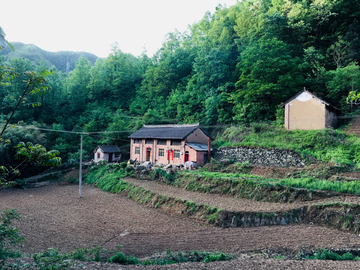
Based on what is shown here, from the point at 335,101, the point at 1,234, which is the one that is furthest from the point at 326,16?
the point at 1,234

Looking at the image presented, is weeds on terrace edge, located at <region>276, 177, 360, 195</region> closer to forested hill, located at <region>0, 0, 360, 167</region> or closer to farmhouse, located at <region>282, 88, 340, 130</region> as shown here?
farmhouse, located at <region>282, 88, 340, 130</region>

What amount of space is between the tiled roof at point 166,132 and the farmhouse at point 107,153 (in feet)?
15.7

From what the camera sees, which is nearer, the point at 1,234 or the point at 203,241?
the point at 1,234

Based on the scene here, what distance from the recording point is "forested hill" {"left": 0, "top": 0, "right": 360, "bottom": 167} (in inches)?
1092

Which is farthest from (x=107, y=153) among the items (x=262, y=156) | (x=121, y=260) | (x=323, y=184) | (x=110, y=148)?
(x=323, y=184)

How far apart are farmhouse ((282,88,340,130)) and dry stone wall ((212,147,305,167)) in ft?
16.3

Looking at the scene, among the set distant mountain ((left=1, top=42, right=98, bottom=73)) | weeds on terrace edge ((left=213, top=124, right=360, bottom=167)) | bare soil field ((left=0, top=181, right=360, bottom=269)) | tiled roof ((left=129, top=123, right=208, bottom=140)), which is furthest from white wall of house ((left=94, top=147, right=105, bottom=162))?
distant mountain ((left=1, top=42, right=98, bottom=73))

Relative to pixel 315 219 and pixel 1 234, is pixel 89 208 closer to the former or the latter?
pixel 1 234

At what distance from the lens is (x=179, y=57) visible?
1919 inches

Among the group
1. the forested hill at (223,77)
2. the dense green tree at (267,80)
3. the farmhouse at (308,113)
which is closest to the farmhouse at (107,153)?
the forested hill at (223,77)

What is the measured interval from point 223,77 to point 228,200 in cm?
2371

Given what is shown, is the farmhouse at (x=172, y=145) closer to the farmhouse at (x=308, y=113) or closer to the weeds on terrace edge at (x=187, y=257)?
the farmhouse at (x=308, y=113)

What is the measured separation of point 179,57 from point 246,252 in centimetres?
4455

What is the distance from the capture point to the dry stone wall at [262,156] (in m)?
20.0
